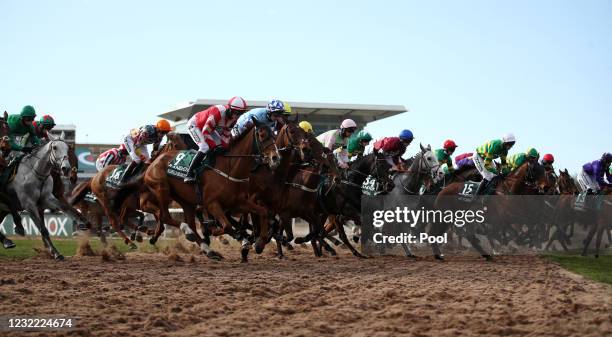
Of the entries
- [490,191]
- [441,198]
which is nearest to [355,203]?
[441,198]

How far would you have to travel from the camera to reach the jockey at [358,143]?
17.2 meters

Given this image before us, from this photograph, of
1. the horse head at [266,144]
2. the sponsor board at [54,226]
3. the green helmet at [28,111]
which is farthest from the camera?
the sponsor board at [54,226]

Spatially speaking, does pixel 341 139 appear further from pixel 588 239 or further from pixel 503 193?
pixel 588 239

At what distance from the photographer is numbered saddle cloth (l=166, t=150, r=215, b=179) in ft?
43.0

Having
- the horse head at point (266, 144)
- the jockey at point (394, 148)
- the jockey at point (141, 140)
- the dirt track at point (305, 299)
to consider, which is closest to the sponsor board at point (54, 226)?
the jockey at point (141, 140)

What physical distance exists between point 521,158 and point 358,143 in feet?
16.6

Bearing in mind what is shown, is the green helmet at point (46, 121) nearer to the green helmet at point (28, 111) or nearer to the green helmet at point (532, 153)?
the green helmet at point (28, 111)

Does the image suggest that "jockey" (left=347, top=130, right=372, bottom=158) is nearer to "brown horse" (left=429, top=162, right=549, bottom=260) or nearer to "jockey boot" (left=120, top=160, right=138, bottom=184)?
"brown horse" (left=429, top=162, right=549, bottom=260)

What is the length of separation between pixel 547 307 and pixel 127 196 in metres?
10.9

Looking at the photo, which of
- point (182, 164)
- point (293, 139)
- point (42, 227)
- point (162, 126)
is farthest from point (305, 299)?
point (162, 126)

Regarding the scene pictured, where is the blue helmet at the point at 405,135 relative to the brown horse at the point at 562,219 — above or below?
above

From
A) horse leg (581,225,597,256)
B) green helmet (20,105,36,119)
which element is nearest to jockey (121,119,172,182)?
green helmet (20,105,36,119)

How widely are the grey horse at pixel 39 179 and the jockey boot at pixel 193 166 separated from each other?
2132 millimetres

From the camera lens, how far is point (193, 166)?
1316 cm
